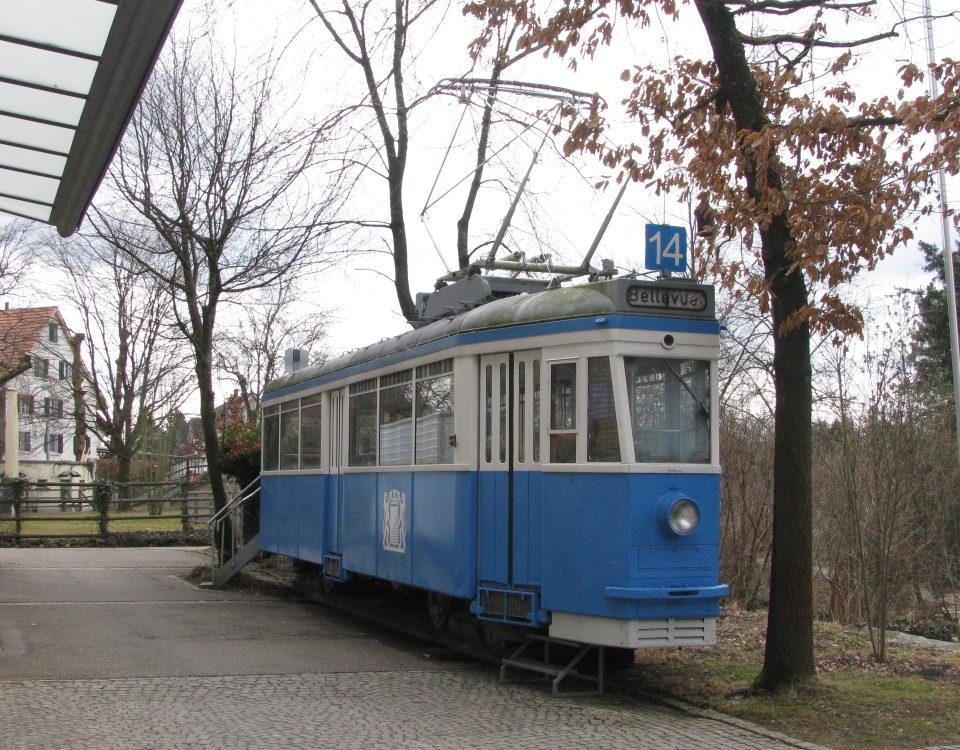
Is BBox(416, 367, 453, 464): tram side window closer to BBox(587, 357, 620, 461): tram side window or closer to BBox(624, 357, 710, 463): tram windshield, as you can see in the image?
BBox(587, 357, 620, 461): tram side window

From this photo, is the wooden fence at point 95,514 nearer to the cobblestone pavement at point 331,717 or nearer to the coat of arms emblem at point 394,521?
the coat of arms emblem at point 394,521

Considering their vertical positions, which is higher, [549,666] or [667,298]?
[667,298]

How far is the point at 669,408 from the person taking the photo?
8602 millimetres

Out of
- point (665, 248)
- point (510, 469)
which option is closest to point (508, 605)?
point (510, 469)

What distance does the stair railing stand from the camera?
1741 centimetres

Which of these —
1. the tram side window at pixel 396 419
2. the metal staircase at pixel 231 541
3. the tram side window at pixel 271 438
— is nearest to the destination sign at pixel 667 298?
the tram side window at pixel 396 419

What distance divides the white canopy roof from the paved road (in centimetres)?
429

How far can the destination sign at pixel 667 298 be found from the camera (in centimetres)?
856

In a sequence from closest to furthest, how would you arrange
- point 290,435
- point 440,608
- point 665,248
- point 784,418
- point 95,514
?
point 784,418 < point 665,248 < point 440,608 < point 290,435 < point 95,514

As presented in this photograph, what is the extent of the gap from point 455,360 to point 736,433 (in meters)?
5.34

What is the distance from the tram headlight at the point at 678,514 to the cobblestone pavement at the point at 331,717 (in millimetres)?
1315

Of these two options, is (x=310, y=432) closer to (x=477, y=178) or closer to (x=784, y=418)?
(x=477, y=178)

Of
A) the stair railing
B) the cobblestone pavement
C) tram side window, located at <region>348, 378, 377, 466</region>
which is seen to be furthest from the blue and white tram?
the stair railing

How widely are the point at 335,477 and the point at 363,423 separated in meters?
1.18
